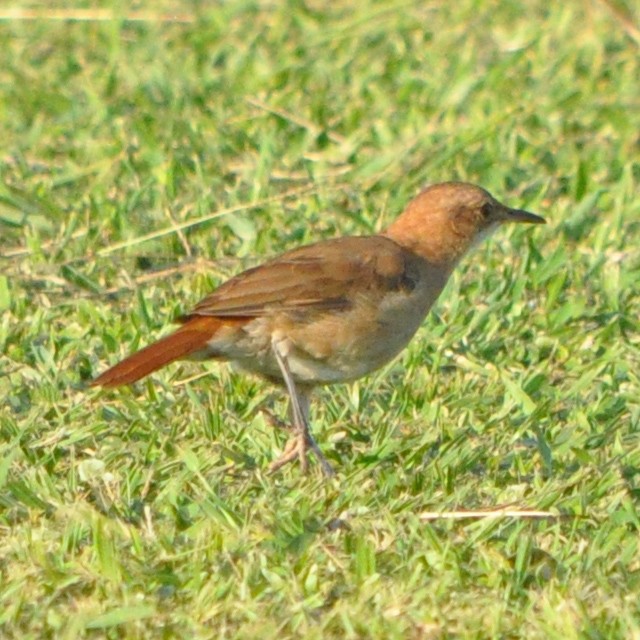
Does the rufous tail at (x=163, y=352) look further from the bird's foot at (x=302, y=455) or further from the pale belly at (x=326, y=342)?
the bird's foot at (x=302, y=455)

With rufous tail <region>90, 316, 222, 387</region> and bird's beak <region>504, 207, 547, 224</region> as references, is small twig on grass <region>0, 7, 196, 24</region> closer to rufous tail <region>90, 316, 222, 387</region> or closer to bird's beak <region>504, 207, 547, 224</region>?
bird's beak <region>504, 207, 547, 224</region>

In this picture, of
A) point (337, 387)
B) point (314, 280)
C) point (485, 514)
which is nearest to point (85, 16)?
point (337, 387)

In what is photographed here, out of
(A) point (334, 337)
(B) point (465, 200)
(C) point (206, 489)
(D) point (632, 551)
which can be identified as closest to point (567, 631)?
(D) point (632, 551)

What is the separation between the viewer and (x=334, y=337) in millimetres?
5883

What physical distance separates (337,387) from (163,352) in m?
1.00

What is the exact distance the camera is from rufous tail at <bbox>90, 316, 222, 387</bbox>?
5480mm

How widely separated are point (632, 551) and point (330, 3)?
613cm

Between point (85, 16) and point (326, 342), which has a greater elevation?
point (85, 16)

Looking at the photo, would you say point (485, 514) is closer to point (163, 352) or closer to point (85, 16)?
point (163, 352)

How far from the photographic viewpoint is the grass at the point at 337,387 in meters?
4.71

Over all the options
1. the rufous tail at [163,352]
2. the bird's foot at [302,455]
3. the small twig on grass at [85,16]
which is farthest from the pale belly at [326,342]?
the small twig on grass at [85,16]

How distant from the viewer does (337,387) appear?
6.39m

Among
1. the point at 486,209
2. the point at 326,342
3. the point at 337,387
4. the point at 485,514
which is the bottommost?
the point at 337,387

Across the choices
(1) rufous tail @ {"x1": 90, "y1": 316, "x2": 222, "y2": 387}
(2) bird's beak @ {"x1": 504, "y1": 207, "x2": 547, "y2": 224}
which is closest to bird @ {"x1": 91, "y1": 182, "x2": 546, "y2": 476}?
(1) rufous tail @ {"x1": 90, "y1": 316, "x2": 222, "y2": 387}
